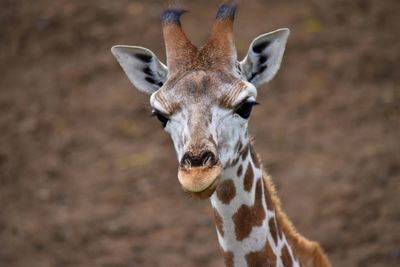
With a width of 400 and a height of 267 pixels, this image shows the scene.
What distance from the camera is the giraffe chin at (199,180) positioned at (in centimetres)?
506

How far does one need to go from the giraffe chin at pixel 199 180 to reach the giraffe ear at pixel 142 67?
146 centimetres

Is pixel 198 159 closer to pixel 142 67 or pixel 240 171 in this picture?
pixel 240 171

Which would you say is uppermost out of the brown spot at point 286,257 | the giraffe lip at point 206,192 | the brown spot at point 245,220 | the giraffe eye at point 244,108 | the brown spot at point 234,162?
the giraffe eye at point 244,108

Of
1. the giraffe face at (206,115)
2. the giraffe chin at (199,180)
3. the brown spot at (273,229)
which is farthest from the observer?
the brown spot at (273,229)

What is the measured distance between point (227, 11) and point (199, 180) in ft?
5.45

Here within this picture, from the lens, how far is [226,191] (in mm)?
5805

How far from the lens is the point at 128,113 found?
1317 centimetres

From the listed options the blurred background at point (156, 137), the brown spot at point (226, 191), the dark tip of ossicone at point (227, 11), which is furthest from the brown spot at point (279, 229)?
the blurred background at point (156, 137)

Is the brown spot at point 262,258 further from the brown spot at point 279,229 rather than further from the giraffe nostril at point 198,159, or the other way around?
the giraffe nostril at point 198,159

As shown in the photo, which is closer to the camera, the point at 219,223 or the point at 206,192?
the point at 206,192

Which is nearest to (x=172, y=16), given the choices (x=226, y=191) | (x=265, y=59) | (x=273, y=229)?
(x=265, y=59)

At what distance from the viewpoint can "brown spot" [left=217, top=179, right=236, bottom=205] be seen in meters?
5.79

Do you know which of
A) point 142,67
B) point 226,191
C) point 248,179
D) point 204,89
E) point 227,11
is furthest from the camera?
point 142,67

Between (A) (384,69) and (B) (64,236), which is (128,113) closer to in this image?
(B) (64,236)
